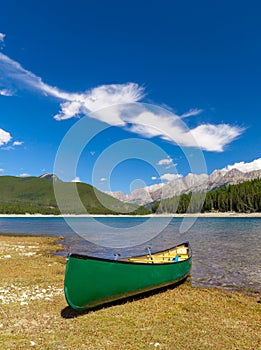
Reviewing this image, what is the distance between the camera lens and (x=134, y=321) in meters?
10.6

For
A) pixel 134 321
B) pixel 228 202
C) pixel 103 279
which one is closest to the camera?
pixel 134 321

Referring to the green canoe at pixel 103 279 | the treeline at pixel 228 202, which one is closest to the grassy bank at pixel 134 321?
the green canoe at pixel 103 279

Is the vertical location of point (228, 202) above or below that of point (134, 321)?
above

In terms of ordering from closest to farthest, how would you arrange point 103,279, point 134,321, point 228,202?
point 134,321, point 103,279, point 228,202

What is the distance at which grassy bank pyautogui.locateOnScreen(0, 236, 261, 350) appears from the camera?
28.7 feet

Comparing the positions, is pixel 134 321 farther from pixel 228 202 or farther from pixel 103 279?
pixel 228 202

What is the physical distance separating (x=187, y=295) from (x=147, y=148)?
63.7 ft

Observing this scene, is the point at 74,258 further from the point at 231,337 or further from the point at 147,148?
the point at 147,148

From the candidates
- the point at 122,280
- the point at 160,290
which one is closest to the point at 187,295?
the point at 160,290

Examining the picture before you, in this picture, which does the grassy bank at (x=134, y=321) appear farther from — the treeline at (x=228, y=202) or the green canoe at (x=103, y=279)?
the treeline at (x=228, y=202)

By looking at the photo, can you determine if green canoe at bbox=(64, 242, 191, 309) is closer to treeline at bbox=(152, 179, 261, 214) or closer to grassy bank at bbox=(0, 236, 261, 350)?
grassy bank at bbox=(0, 236, 261, 350)

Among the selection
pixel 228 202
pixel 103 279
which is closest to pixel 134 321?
pixel 103 279

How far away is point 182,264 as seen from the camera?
1642 centimetres

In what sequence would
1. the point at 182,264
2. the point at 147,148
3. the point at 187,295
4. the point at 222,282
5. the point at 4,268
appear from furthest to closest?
the point at 147,148
the point at 4,268
the point at 222,282
the point at 182,264
the point at 187,295
